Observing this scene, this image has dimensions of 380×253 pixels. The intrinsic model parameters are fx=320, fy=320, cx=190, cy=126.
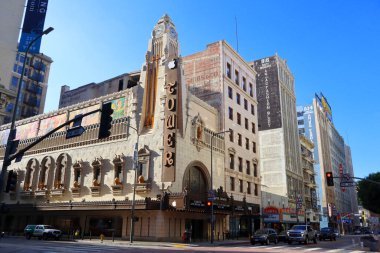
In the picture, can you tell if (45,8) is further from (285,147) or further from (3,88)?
(285,147)

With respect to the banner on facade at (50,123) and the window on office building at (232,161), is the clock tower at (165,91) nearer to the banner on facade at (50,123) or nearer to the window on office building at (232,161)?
the window on office building at (232,161)

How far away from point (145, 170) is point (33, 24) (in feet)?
69.2

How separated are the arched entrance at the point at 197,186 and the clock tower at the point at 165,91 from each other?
3928 millimetres

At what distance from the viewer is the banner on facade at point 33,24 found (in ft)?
70.3

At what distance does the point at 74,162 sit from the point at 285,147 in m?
45.7

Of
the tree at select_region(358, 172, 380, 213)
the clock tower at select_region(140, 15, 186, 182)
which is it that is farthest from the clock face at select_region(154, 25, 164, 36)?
the tree at select_region(358, 172, 380, 213)

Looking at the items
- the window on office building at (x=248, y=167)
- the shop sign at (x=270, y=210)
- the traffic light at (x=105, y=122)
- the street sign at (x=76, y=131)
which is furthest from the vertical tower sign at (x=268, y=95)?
the street sign at (x=76, y=131)

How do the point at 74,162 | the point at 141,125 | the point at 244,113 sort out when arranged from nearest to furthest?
1. the point at 141,125
2. the point at 74,162
3. the point at 244,113

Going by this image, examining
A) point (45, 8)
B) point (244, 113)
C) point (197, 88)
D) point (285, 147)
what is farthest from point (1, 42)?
point (285, 147)

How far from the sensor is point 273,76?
249ft

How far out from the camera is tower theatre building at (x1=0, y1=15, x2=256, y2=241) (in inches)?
1448

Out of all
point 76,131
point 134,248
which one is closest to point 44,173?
point 134,248

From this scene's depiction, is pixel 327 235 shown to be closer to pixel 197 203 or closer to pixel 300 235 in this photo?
pixel 300 235

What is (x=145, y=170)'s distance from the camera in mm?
38562
